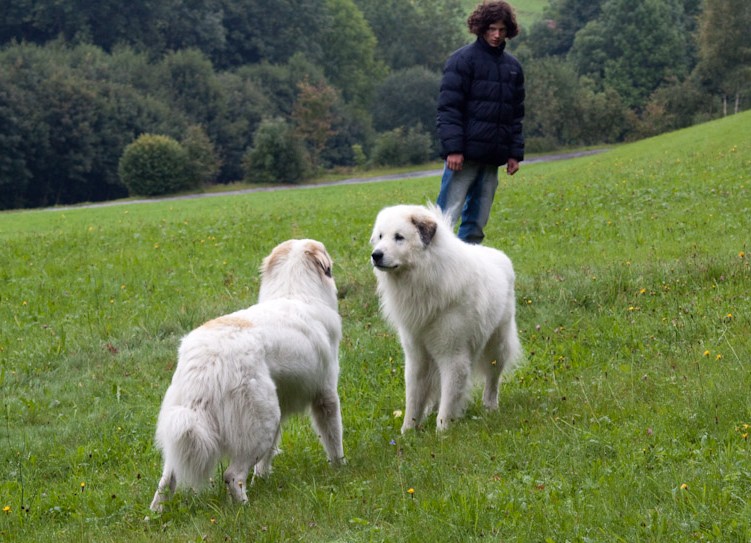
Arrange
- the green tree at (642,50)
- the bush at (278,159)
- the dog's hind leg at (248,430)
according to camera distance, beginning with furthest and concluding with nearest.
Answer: the green tree at (642,50), the bush at (278,159), the dog's hind leg at (248,430)

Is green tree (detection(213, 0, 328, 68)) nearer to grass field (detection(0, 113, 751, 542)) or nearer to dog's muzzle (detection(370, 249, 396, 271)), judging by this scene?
grass field (detection(0, 113, 751, 542))

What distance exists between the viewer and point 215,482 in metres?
5.11

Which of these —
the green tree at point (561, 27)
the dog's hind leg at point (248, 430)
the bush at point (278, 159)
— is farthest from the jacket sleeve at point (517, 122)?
the green tree at point (561, 27)

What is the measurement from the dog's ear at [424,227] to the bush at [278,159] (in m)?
53.8

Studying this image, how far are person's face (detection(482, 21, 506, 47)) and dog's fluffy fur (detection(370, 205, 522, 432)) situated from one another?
2.19 m

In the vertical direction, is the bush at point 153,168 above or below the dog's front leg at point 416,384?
below

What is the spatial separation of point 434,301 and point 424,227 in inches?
21.8

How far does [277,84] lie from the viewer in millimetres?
77812

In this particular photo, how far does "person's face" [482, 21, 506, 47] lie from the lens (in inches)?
305

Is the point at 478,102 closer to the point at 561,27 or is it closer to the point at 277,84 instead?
the point at 277,84

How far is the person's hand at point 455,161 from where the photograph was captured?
778 centimetres

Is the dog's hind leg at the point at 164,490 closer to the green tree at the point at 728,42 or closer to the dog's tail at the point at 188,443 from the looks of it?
the dog's tail at the point at 188,443

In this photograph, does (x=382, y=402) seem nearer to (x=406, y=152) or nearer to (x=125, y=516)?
(x=125, y=516)

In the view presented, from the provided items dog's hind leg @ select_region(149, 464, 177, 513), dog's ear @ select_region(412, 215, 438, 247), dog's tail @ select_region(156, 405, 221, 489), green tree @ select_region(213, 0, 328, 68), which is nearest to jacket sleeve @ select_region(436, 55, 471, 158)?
dog's ear @ select_region(412, 215, 438, 247)
